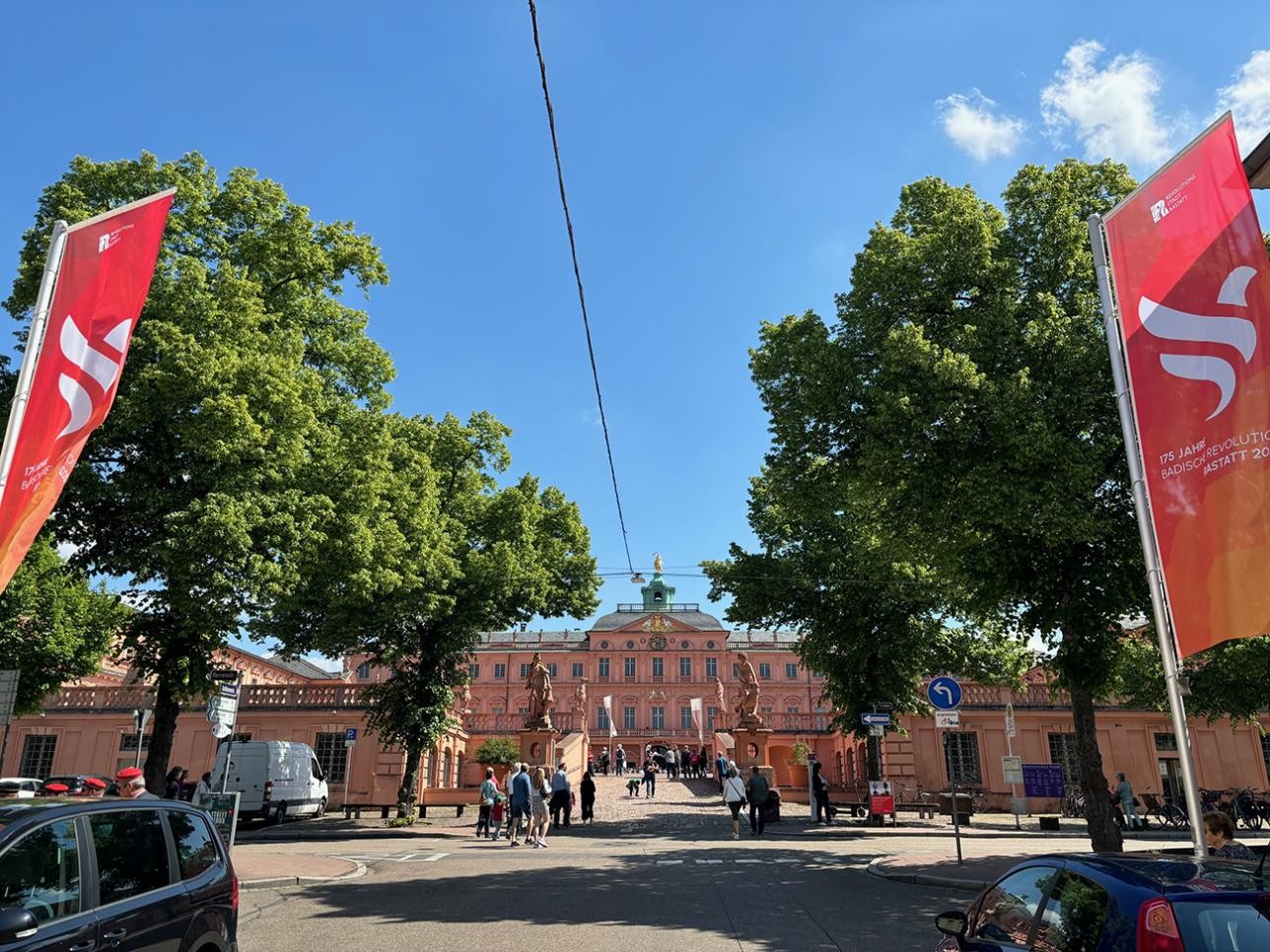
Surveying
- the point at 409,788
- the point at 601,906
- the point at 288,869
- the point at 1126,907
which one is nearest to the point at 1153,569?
the point at 1126,907

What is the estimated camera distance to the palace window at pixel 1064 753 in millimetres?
34625

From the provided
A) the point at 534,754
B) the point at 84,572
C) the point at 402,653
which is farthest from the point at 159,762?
the point at 534,754

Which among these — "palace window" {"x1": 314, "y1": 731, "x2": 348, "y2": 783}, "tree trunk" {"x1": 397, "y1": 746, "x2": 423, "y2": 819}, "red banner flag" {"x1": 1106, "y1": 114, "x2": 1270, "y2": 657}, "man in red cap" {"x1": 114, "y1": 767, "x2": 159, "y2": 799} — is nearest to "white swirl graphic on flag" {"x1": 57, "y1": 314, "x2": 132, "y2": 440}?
"man in red cap" {"x1": 114, "y1": 767, "x2": 159, "y2": 799}

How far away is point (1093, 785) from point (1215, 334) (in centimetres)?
987

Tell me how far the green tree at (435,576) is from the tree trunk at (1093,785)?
14679 mm

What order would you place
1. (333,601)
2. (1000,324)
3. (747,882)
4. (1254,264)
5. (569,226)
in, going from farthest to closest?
(333,601), (1000,324), (747,882), (569,226), (1254,264)

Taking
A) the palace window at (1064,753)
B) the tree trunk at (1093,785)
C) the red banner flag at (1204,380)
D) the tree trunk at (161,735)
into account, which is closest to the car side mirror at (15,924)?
the red banner flag at (1204,380)

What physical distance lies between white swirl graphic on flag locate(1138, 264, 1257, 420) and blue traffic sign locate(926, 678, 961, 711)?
8685 millimetres

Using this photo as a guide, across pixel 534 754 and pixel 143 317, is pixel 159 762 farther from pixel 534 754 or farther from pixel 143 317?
pixel 534 754

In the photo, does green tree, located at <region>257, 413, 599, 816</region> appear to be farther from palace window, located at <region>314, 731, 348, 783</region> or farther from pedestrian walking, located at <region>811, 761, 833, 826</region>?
pedestrian walking, located at <region>811, 761, 833, 826</region>

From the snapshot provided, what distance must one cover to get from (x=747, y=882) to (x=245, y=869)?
7935 millimetres

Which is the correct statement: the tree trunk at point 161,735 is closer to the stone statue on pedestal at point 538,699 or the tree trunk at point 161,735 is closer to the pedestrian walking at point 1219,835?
the stone statue on pedestal at point 538,699

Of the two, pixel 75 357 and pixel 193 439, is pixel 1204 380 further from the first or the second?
pixel 193 439

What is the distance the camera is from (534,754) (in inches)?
1256
